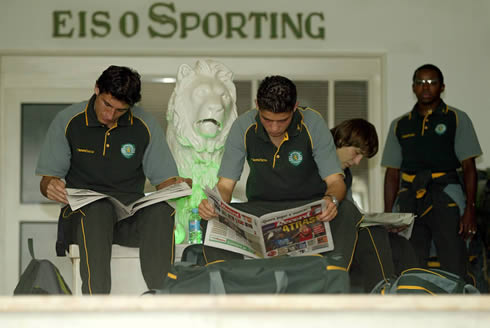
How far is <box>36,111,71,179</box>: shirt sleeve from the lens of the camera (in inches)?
110

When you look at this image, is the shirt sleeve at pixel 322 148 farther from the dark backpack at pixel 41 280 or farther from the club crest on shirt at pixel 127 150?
the dark backpack at pixel 41 280

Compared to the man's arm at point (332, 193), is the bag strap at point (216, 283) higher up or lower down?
lower down

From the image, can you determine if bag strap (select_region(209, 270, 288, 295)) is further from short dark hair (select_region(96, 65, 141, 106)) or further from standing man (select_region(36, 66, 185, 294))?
short dark hair (select_region(96, 65, 141, 106))

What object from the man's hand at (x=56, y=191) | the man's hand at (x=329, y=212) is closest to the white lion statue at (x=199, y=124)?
the man's hand at (x=56, y=191)

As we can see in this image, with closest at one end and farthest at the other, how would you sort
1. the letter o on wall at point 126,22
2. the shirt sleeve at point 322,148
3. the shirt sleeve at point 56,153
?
1. the shirt sleeve at point 322,148
2. the shirt sleeve at point 56,153
3. the letter o on wall at point 126,22

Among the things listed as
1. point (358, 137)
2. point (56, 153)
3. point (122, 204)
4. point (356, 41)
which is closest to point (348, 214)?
point (358, 137)

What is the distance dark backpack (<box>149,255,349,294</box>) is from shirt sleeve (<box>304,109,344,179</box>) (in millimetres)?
664

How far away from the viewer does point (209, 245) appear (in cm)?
248

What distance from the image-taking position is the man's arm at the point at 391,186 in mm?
3717

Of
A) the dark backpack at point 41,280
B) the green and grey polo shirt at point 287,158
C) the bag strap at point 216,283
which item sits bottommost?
the dark backpack at point 41,280

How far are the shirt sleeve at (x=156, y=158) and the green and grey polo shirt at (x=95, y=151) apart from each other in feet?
0.06

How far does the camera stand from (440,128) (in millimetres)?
3582

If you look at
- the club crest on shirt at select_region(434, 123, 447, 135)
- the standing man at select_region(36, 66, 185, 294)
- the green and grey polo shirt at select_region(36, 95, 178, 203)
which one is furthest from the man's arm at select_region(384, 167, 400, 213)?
the green and grey polo shirt at select_region(36, 95, 178, 203)

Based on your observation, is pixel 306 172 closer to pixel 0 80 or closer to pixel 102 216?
pixel 102 216
